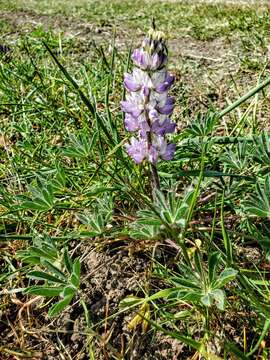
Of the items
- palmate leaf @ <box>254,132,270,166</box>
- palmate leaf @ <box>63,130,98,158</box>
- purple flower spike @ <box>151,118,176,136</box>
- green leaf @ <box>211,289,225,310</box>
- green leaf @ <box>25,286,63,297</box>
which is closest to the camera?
green leaf @ <box>211,289,225,310</box>

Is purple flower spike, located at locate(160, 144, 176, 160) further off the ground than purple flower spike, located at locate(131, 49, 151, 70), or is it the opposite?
purple flower spike, located at locate(131, 49, 151, 70)

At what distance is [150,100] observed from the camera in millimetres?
1552

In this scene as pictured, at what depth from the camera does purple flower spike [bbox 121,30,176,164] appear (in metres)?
1.49

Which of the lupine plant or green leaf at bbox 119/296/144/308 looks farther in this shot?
green leaf at bbox 119/296/144/308

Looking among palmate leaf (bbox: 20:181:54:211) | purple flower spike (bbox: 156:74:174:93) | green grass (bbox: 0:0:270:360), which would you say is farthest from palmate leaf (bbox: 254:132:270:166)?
palmate leaf (bbox: 20:181:54:211)

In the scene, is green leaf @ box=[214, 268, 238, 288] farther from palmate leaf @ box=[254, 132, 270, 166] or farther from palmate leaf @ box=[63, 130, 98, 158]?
palmate leaf @ box=[63, 130, 98, 158]

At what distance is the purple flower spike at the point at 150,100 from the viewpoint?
1.49 metres

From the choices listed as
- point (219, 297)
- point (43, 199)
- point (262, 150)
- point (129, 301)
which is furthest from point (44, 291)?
point (262, 150)

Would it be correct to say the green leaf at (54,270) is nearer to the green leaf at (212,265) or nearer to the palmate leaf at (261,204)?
the green leaf at (212,265)

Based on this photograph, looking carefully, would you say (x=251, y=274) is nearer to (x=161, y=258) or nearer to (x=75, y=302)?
(x=161, y=258)

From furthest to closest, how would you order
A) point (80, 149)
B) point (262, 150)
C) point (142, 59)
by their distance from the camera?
point (80, 149) → point (262, 150) → point (142, 59)

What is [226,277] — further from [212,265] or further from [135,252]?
[135,252]

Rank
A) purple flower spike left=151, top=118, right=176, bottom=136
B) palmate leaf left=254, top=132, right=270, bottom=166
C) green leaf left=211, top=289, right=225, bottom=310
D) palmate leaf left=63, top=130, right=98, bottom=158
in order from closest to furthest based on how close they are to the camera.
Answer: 1. green leaf left=211, top=289, right=225, bottom=310
2. purple flower spike left=151, top=118, right=176, bottom=136
3. palmate leaf left=254, top=132, right=270, bottom=166
4. palmate leaf left=63, top=130, right=98, bottom=158

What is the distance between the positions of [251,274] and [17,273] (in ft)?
2.89
